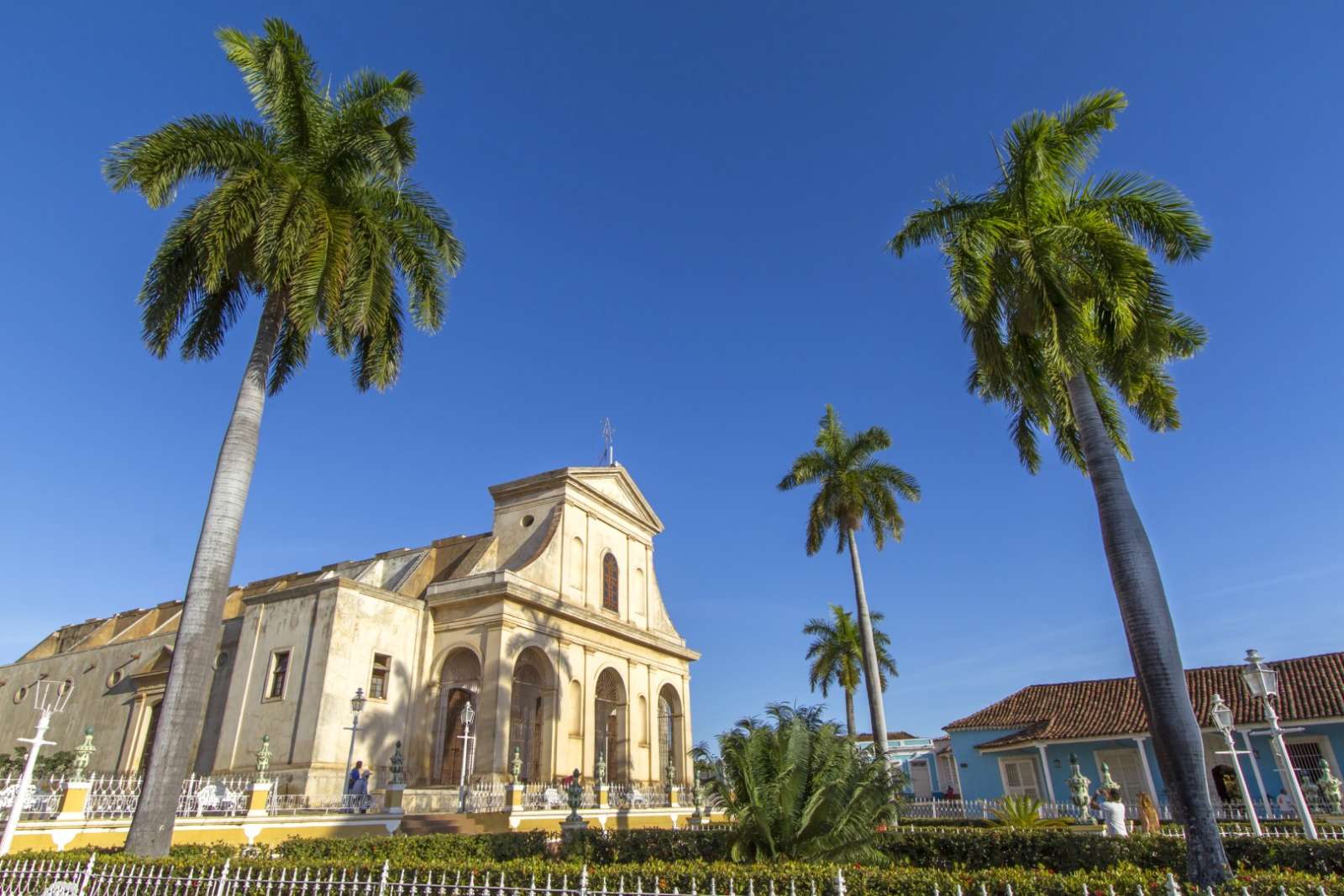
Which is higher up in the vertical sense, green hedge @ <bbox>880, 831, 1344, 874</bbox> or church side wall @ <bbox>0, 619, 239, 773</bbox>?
church side wall @ <bbox>0, 619, 239, 773</bbox>

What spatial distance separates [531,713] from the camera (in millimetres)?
27688

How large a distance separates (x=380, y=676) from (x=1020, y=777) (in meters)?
24.1

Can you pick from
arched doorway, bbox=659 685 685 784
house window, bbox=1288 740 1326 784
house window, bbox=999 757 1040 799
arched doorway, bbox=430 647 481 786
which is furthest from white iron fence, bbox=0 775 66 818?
house window, bbox=1288 740 1326 784

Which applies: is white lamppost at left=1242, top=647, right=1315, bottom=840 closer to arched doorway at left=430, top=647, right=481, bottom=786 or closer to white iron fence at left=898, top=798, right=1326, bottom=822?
white iron fence at left=898, top=798, right=1326, bottom=822

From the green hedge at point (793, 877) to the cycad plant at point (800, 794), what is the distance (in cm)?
193

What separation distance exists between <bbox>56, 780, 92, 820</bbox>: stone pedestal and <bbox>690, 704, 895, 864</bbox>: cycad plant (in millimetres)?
11330

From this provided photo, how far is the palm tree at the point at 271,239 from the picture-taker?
12.3m

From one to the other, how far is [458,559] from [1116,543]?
2405 cm

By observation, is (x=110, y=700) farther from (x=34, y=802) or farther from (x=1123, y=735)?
(x=1123, y=735)

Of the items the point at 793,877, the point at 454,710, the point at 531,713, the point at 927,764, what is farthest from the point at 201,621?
the point at 927,764

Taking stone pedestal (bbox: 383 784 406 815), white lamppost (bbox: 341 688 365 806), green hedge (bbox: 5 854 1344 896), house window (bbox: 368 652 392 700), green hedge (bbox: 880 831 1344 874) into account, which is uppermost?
house window (bbox: 368 652 392 700)

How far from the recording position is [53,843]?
1284cm

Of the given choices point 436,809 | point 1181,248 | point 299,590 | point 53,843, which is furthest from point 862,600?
point 53,843

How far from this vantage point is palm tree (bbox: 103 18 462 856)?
12328 mm
